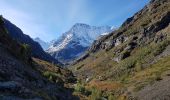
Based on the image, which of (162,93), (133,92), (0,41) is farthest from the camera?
(133,92)

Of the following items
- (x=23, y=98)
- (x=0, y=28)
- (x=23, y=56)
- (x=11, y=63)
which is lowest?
(x=23, y=98)

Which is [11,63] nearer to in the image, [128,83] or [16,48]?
[16,48]

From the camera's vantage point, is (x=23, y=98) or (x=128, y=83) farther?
(x=128, y=83)

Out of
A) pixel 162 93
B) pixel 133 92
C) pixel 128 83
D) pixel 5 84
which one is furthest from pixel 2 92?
pixel 128 83

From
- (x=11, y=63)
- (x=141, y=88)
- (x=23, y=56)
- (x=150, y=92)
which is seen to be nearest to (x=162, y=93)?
(x=150, y=92)

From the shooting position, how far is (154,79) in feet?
561

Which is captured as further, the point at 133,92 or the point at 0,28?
the point at 133,92

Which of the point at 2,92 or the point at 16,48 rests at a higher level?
the point at 16,48

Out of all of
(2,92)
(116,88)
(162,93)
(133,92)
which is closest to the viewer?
(2,92)

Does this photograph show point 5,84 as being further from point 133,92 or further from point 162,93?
point 133,92

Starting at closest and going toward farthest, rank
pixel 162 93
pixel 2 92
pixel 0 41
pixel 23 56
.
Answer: pixel 2 92 < pixel 0 41 < pixel 23 56 < pixel 162 93

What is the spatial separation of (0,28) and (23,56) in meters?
7.60

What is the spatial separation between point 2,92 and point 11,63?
18.2 meters

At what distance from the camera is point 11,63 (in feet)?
185
